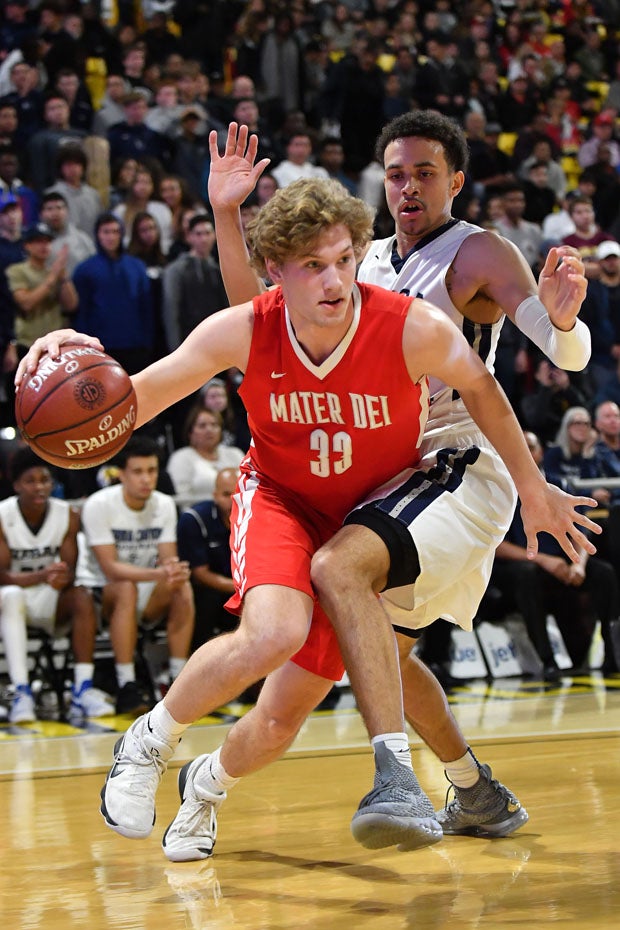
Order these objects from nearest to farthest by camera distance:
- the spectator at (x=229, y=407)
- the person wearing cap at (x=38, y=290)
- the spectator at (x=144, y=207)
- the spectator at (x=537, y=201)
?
the spectator at (x=229, y=407), the person wearing cap at (x=38, y=290), the spectator at (x=144, y=207), the spectator at (x=537, y=201)

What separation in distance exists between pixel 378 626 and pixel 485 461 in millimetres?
773

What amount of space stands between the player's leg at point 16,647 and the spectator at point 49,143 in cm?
452

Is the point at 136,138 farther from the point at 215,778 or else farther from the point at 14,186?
the point at 215,778

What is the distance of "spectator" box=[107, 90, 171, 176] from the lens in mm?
11188

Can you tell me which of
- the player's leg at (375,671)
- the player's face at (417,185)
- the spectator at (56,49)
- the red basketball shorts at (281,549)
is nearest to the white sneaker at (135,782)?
the red basketball shorts at (281,549)

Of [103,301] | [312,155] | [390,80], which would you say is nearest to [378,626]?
[103,301]

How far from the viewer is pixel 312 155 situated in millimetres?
12109

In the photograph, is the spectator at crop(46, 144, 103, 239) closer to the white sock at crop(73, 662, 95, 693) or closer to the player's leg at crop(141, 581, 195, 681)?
the player's leg at crop(141, 581, 195, 681)

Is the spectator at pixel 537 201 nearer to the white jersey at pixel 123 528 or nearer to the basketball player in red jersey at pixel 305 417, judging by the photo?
the white jersey at pixel 123 528

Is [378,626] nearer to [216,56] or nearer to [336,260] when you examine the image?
[336,260]

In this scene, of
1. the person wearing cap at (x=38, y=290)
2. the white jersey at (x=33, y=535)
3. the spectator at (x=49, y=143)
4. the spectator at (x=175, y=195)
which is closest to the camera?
the white jersey at (x=33, y=535)

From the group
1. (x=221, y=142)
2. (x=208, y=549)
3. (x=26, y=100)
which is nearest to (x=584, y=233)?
(x=221, y=142)

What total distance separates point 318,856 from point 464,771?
2.00 ft

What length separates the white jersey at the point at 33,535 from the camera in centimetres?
761
